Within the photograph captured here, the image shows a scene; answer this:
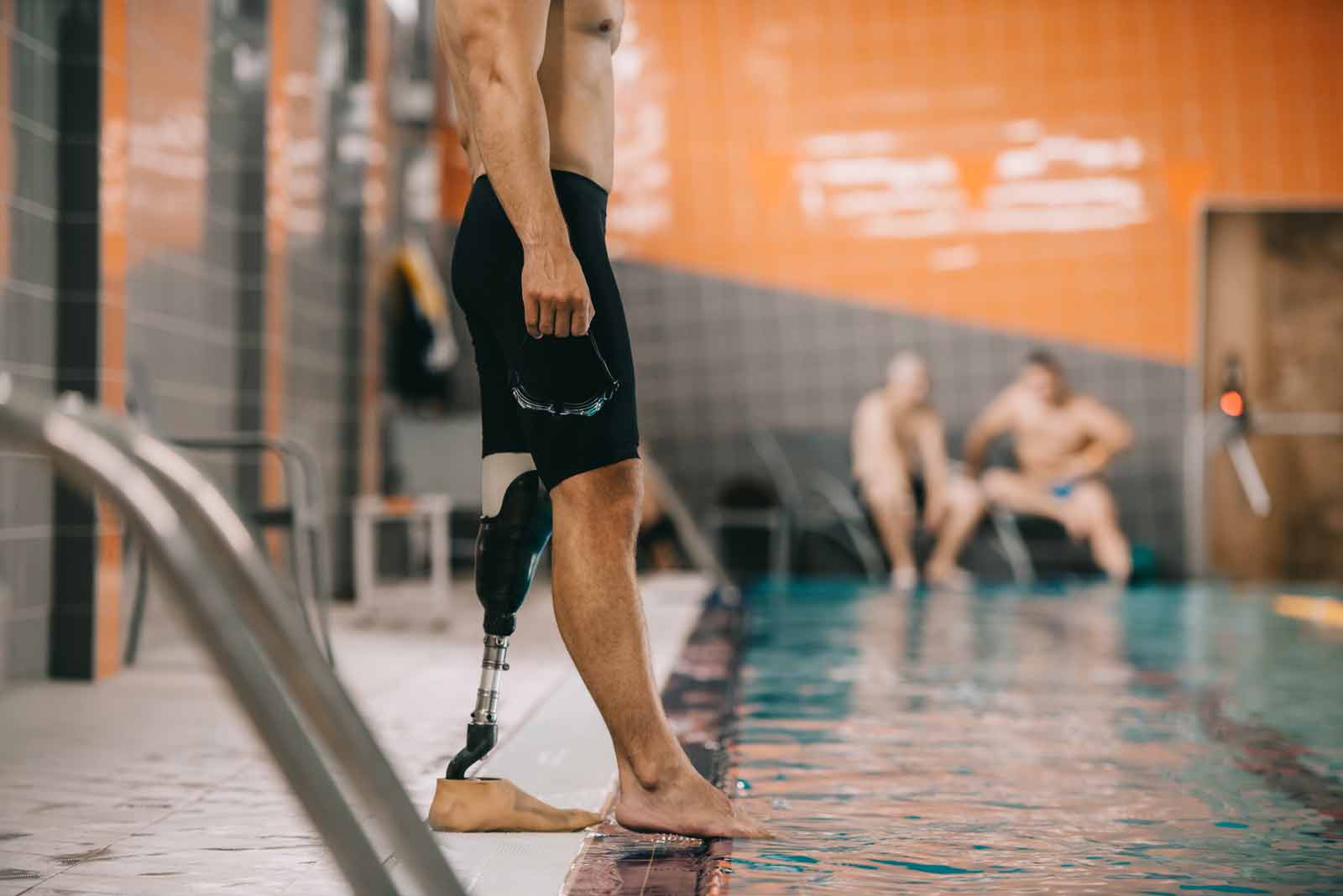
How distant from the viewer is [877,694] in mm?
3355

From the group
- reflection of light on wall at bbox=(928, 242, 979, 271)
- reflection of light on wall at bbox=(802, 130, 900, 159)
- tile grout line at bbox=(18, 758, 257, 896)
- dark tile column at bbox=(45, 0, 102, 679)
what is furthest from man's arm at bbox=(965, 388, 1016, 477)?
tile grout line at bbox=(18, 758, 257, 896)

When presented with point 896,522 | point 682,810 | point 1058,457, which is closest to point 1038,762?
point 682,810

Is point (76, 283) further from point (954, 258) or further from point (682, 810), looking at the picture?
point (954, 258)

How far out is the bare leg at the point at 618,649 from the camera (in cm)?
186

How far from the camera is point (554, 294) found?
177cm

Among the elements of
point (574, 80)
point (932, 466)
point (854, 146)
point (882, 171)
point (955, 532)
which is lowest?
point (955, 532)

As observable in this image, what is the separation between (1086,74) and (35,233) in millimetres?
6669

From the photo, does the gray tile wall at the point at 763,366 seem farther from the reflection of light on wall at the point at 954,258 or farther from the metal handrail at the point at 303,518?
the metal handrail at the point at 303,518

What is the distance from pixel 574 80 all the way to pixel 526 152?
0.20 metres

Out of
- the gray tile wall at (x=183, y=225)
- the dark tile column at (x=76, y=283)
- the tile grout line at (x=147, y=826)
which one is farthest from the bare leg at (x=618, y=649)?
the gray tile wall at (x=183, y=225)

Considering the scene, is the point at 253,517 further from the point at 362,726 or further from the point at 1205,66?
the point at 1205,66

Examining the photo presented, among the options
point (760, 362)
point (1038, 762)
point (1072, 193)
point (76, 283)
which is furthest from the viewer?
point (760, 362)

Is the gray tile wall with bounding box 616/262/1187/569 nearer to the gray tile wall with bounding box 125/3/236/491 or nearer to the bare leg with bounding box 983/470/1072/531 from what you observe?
the bare leg with bounding box 983/470/1072/531

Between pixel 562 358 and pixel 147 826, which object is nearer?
pixel 562 358
